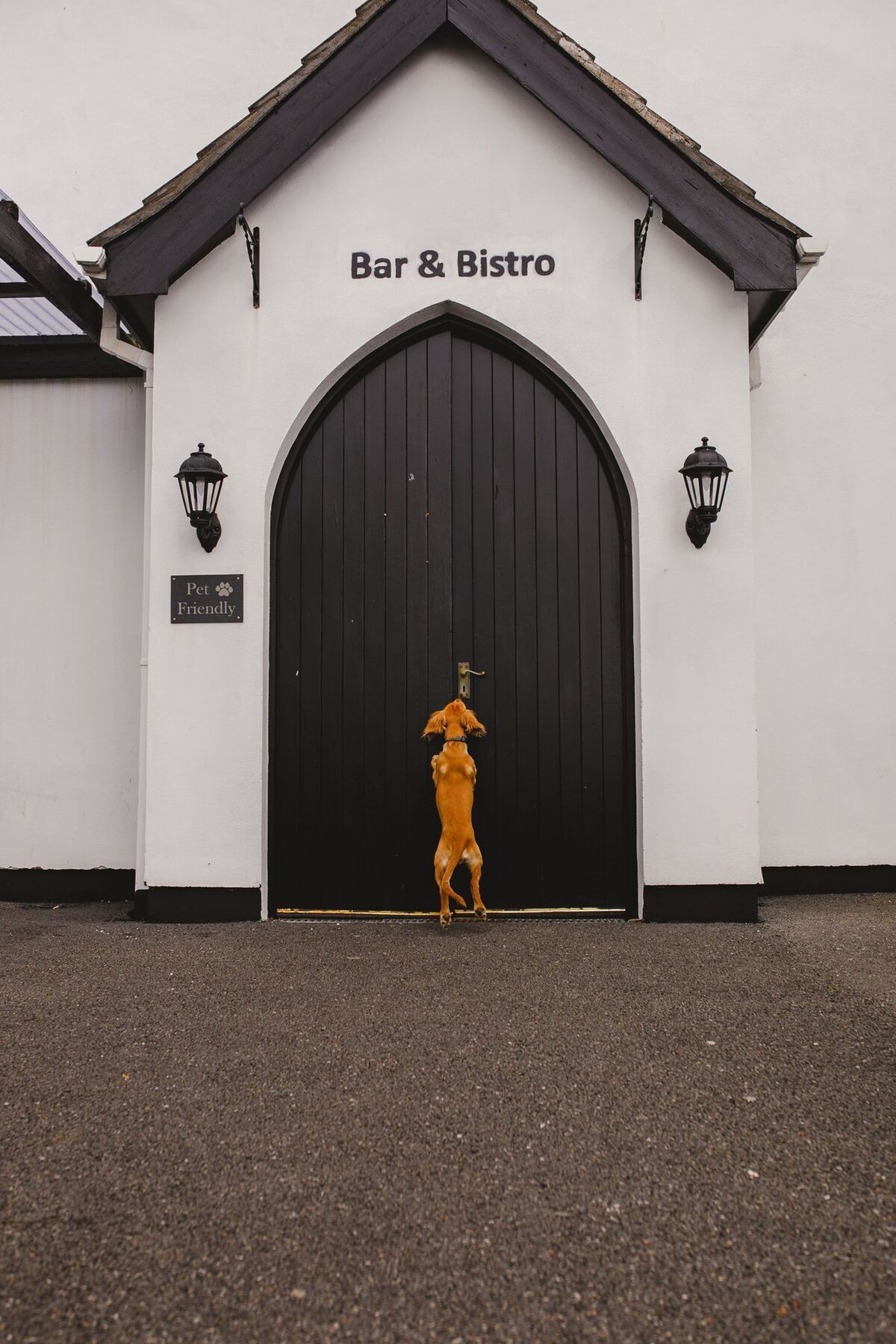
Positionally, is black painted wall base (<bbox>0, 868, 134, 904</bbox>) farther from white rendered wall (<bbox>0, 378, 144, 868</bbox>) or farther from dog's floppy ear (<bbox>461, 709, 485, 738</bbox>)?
dog's floppy ear (<bbox>461, 709, 485, 738</bbox>)

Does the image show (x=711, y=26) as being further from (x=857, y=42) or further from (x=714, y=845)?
(x=714, y=845)

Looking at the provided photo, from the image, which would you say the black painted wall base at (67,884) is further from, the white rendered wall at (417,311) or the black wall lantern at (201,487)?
the black wall lantern at (201,487)

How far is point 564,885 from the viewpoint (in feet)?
16.6

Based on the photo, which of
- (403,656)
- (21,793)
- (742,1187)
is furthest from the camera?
(21,793)

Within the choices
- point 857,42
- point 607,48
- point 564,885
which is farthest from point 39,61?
point 564,885

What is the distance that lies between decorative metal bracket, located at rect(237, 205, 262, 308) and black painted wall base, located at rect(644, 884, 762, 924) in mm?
4452

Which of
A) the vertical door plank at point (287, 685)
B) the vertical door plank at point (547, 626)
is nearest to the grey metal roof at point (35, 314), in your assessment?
the vertical door plank at point (287, 685)

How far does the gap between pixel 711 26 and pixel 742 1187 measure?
812 centimetres

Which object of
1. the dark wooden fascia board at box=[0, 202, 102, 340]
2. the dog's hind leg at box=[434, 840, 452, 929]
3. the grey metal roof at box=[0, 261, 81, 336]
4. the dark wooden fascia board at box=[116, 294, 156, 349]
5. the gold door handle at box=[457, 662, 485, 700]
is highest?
the grey metal roof at box=[0, 261, 81, 336]

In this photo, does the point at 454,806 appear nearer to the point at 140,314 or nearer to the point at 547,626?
the point at 547,626

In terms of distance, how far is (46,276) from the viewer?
197 inches

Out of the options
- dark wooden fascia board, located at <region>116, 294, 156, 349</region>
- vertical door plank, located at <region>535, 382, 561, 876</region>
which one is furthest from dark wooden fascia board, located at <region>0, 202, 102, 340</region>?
vertical door plank, located at <region>535, 382, 561, 876</region>

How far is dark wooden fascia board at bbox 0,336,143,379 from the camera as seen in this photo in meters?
6.03

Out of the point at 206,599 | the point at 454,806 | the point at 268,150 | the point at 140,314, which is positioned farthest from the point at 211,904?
the point at 268,150
